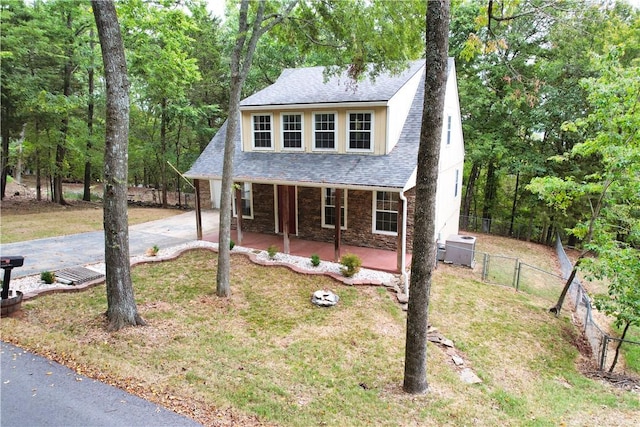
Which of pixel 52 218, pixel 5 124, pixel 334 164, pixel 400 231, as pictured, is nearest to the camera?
pixel 400 231

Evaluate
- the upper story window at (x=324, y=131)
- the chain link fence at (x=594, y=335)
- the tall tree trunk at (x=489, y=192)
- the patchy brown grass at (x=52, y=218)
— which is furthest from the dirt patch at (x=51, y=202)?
the chain link fence at (x=594, y=335)

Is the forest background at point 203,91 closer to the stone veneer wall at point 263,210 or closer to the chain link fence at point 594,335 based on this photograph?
the chain link fence at point 594,335

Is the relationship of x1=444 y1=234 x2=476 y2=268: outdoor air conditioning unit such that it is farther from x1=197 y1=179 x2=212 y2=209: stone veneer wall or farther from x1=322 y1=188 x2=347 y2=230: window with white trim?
x1=197 y1=179 x2=212 y2=209: stone veneer wall

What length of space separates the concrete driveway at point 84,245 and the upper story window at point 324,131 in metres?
6.04

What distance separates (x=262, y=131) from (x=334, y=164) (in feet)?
12.3

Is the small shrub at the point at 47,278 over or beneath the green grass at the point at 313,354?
over

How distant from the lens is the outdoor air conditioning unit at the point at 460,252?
13.4 meters

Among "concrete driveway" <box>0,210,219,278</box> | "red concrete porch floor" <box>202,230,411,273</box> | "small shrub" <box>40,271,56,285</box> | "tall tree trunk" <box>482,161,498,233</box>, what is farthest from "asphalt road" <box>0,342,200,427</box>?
"tall tree trunk" <box>482,161,498,233</box>

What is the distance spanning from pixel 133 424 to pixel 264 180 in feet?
28.6

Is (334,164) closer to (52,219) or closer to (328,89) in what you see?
(328,89)

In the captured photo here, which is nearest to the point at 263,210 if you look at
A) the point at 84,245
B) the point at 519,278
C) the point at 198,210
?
the point at 198,210

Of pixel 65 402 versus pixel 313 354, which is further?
pixel 313 354

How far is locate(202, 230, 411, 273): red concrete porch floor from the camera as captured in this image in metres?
11.7

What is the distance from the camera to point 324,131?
1360 cm
